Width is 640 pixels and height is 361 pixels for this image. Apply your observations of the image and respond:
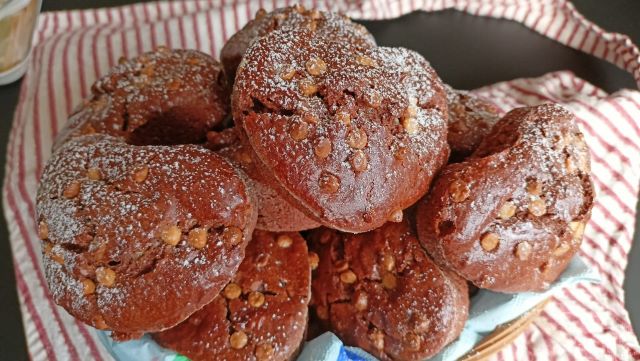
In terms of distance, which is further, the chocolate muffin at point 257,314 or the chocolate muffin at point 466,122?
the chocolate muffin at point 466,122

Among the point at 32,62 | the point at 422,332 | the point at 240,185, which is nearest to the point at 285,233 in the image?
the point at 240,185

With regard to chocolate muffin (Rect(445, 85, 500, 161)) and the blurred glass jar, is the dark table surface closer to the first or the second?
the blurred glass jar

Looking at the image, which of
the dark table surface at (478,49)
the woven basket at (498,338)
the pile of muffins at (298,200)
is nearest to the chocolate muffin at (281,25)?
the pile of muffins at (298,200)

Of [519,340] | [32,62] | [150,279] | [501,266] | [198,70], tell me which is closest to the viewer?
[150,279]

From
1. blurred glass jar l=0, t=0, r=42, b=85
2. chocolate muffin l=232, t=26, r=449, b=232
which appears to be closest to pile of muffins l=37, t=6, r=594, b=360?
chocolate muffin l=232, t=26, r=449, b=232

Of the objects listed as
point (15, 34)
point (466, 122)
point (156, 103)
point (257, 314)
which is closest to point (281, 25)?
point (156, 103)

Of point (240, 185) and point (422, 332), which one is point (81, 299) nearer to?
point (240, 185)

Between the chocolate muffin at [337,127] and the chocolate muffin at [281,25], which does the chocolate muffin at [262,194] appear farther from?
the chocolate muffin at [281,25]

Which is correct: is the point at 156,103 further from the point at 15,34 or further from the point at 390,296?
the point at 15,34
